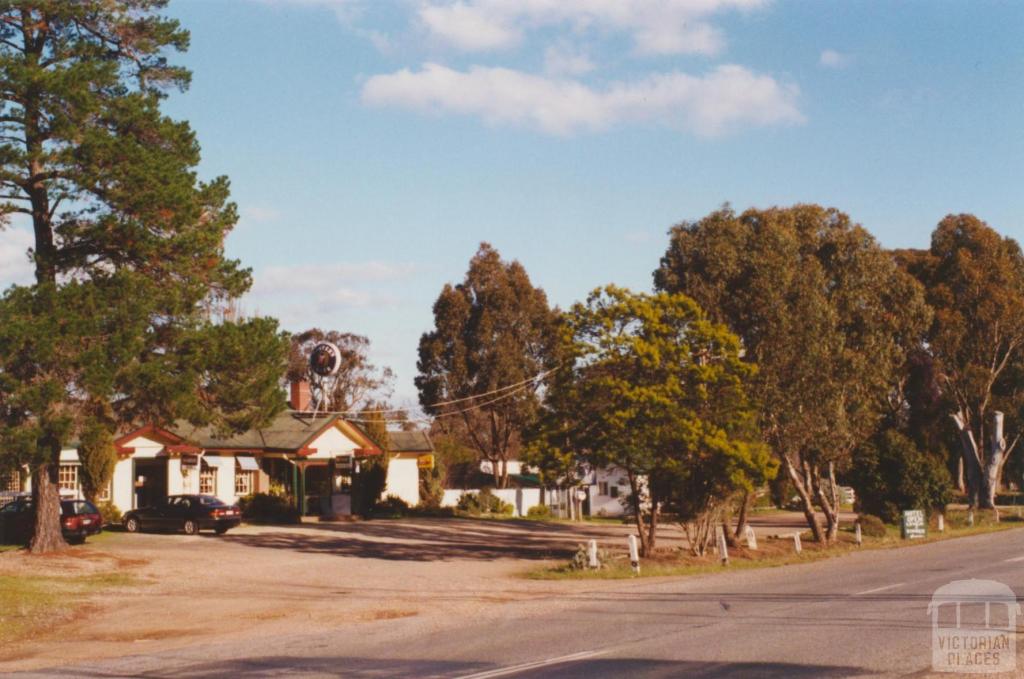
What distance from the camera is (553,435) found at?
A: 3038 cm

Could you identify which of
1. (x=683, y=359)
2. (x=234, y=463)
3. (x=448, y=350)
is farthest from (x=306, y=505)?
(x=683, y=359)

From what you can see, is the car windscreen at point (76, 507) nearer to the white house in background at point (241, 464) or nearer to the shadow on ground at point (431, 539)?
the white house in background at point (241, 464)

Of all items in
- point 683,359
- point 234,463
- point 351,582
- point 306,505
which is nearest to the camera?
point 351,582

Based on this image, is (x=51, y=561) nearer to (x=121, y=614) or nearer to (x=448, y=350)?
(x=121, y=614)

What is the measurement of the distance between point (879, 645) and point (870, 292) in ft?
86.2

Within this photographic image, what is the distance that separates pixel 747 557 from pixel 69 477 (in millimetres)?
27140

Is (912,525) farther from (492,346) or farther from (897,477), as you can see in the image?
(492,346)

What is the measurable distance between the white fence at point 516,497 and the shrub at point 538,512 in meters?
0.80

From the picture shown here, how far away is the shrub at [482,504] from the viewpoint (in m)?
56.3

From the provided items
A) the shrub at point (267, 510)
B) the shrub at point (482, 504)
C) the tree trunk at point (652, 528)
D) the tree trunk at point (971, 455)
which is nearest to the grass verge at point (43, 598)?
the tree trunk at point (652, 528)

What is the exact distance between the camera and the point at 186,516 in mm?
39156

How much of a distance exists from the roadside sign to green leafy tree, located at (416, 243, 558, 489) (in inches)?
1097

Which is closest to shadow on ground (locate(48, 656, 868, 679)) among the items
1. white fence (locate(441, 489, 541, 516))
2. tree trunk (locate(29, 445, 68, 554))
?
tree trunk (locate(29, 445, 68, 554))

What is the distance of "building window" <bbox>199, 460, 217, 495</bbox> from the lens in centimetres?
4409
